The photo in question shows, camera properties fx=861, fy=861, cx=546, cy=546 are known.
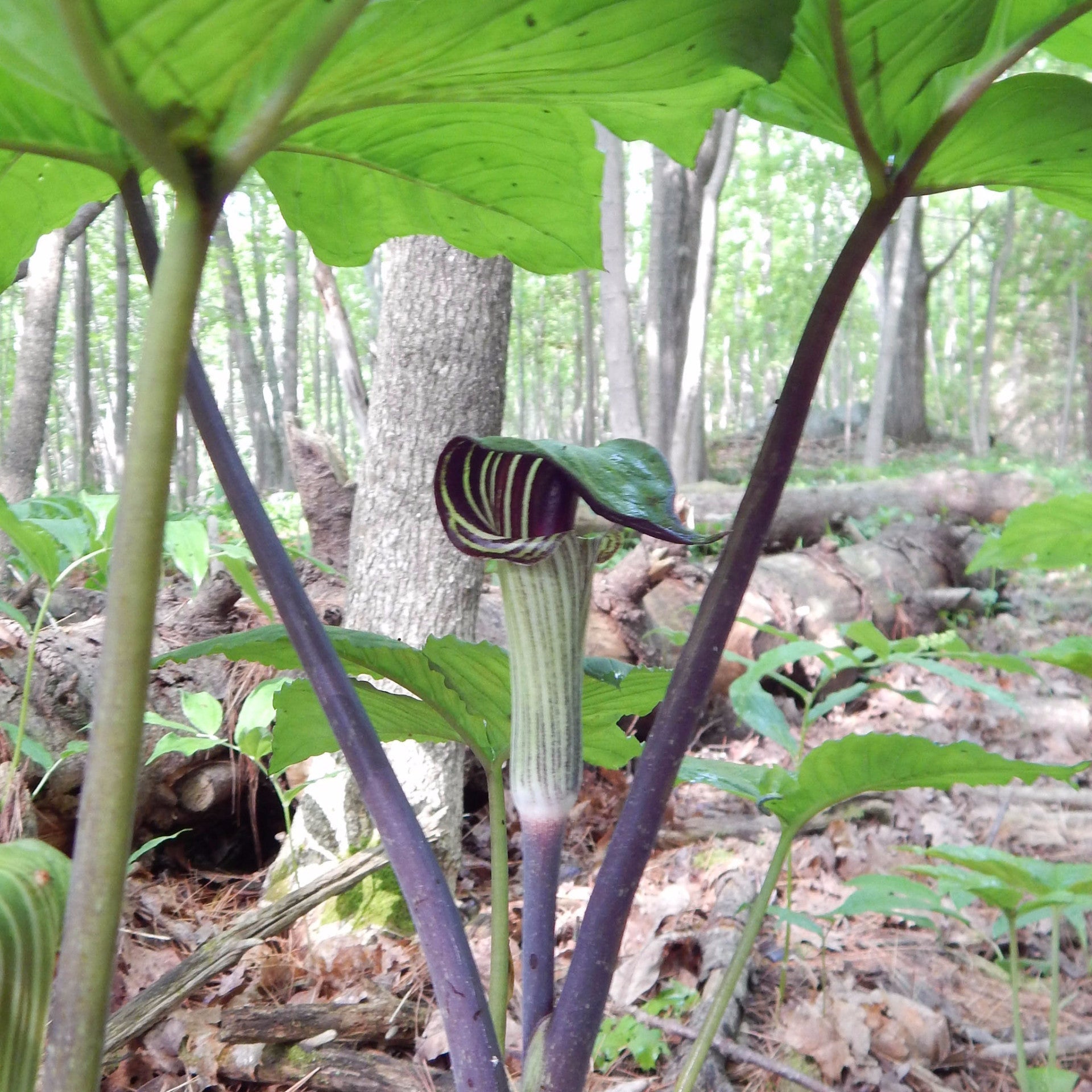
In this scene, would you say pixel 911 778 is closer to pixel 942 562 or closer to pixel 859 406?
pixel 942 562

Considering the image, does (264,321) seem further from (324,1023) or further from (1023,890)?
(1023,890)

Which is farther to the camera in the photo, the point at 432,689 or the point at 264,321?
the point at 264,321

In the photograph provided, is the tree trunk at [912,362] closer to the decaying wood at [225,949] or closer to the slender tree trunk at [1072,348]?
the slender tree trunk at [1072,348]

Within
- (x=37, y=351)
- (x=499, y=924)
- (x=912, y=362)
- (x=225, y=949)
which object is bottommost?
(x=225, y=949)

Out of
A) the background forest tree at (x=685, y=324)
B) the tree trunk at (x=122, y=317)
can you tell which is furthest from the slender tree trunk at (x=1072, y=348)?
the tree trunk at (x=122, y=317)

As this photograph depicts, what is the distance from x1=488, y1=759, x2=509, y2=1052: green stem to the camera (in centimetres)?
76

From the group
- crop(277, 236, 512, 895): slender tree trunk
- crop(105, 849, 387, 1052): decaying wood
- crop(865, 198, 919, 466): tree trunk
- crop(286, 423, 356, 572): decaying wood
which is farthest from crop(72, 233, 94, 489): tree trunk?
crop(865, 198, 919, 466): tree trunk

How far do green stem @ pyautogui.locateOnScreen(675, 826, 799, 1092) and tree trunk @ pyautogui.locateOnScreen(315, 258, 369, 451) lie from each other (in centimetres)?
344

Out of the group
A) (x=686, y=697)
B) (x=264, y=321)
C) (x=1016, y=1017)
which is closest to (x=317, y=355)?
(x=264, y=321)

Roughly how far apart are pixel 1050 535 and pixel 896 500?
565cm

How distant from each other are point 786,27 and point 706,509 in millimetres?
5634

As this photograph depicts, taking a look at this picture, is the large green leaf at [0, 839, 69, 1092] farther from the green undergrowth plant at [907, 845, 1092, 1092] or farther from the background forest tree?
the background forest tree

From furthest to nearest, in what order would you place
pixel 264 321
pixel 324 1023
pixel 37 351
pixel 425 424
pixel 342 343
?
pixel 264 321
pixel 342 343
pixel 37 351
pixel 425 424
pixel 324 1023

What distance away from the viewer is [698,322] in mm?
8375
